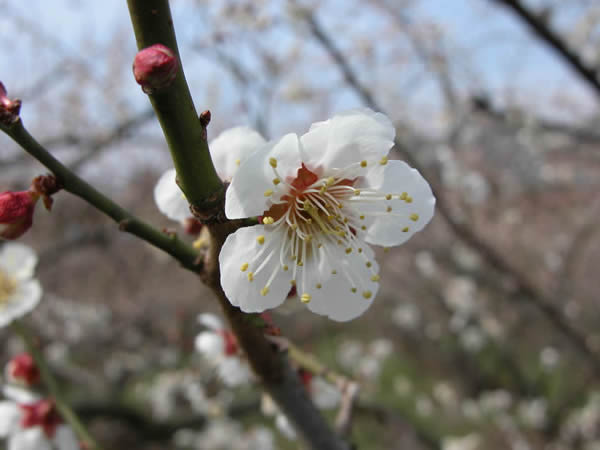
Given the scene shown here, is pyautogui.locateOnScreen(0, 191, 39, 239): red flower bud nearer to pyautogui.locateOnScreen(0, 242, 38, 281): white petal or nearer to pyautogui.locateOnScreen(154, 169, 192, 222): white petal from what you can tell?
pyautogui.locateOnScreen(154, 169, 192, 222): white petal

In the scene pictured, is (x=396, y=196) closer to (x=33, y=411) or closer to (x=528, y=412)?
(x=33, y=411)

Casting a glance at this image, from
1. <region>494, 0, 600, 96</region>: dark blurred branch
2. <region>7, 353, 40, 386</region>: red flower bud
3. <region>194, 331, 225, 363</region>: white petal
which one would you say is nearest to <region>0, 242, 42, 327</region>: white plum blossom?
<region>7, 353, 40, 386</region>: red flower bud

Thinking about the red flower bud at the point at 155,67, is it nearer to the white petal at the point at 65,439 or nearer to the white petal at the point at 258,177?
the white petal at the point at 258,177

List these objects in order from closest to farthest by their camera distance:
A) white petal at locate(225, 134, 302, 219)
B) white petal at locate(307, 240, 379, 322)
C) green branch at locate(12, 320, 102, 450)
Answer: white petal at locate(225, 134, 302, 219) < white petal at locate(307, 240, 379, 322) < green branch at locate(12, 320, 102, 450)

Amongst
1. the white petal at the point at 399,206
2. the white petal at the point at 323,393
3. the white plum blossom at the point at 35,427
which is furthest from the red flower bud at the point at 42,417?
the white petal at the point at 399,206

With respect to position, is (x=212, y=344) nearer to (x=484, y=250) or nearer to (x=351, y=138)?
(x=351, y=138)

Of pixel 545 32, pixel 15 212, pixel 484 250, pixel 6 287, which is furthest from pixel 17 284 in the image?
pixel 545 32

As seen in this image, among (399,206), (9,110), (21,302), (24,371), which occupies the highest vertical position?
(9,110)
